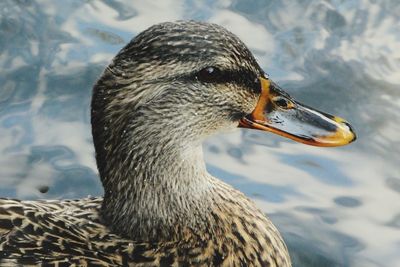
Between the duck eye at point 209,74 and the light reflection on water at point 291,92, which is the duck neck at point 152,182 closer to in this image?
the duck eye at point 209,74

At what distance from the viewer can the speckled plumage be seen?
3400mm

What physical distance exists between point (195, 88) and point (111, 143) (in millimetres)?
397

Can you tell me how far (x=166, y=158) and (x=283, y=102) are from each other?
1.89ft

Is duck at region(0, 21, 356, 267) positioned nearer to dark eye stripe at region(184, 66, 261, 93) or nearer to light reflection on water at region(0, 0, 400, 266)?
dark eye stripe at region(184, 66, 261, 93)

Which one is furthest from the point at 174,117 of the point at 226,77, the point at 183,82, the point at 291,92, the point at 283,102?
the point at 291,92

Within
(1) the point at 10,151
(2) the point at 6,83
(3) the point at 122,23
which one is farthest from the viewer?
(3) the point at 122,23

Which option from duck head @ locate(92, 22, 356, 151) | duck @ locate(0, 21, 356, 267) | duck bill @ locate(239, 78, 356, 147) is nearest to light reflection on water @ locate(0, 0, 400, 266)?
duck @ locate(0, 21, 356, 267)

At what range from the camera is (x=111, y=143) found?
3.52m

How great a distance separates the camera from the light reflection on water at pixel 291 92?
5.01m

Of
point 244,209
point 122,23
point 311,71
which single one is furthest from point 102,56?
point 244,209

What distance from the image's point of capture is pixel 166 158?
360 cm

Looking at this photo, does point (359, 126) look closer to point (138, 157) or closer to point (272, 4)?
point (272, 4)

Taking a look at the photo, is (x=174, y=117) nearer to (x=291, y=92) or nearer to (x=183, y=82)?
(x=183, y=82)

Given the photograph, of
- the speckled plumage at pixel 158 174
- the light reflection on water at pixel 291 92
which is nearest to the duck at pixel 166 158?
the speckled plumage at pixel 158 174
